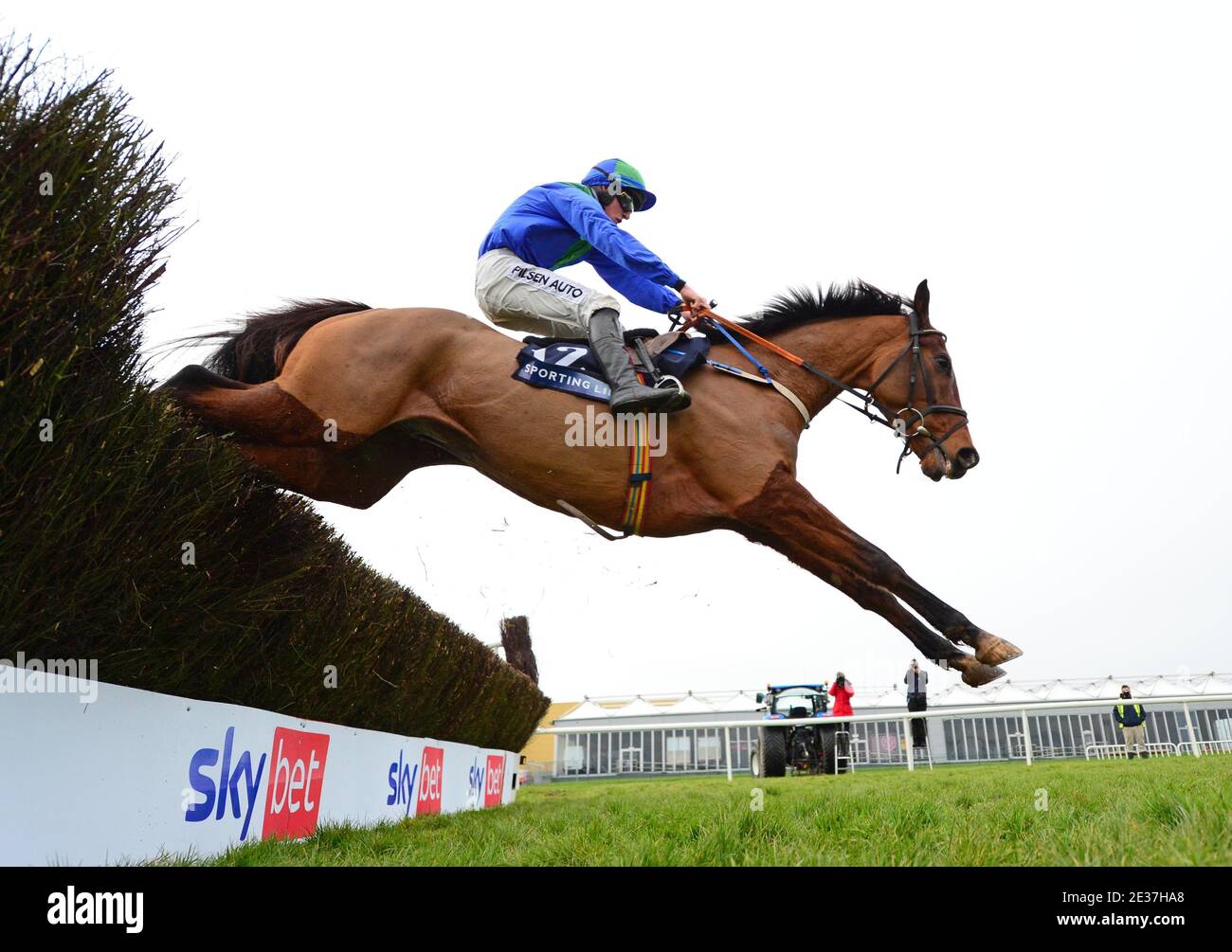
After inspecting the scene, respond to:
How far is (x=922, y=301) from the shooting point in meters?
5.02

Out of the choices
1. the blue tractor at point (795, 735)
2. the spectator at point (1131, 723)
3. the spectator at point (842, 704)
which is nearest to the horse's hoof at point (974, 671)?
the blue tractor at point (795, 735)

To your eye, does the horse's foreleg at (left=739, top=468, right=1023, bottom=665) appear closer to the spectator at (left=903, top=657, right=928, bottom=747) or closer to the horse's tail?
the horse's tail

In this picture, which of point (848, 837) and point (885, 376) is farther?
point (885, 376)

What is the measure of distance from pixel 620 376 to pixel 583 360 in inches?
10.3

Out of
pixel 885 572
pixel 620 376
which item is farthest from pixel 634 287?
pixel 885 572

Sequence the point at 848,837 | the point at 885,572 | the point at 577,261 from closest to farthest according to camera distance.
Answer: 1. the point at 848,837
2. the point at 885,572
3. the point at 577,261

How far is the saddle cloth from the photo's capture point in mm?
4211

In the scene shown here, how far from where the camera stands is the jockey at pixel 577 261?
4.38 metres

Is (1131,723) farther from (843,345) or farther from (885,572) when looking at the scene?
(885,572)

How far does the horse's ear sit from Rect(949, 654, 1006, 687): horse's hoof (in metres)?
1.97

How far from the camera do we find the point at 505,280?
4.62 metres
